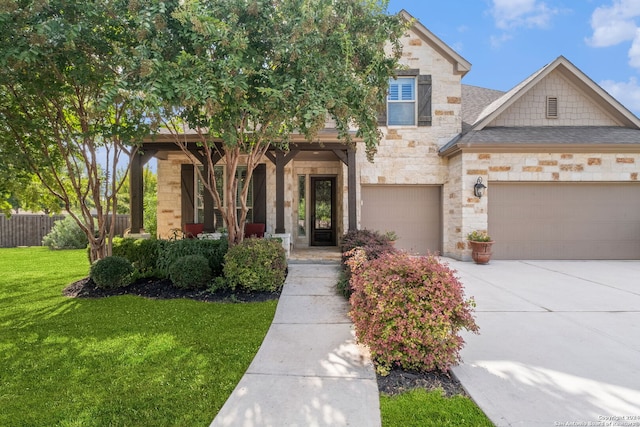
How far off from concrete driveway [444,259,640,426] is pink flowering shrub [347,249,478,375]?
361mm

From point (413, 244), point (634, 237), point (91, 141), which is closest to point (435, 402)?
point (91, 141)

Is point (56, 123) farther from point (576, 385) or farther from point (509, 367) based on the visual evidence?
point (576, 385)

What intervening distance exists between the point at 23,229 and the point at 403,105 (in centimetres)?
1670

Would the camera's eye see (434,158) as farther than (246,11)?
Yes

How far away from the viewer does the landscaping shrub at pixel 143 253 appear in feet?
22.5

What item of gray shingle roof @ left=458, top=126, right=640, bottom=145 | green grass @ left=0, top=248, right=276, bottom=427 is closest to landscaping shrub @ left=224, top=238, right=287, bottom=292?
green grass @ left=0, top=248, right=276, bottom=427

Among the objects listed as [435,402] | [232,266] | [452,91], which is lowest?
[435,402]

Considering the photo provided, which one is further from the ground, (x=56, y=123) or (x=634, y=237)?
(x=56, y=123)

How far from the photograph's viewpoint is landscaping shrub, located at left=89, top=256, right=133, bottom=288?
593cm

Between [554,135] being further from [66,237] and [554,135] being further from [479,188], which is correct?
[66,237]

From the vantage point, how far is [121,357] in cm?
337

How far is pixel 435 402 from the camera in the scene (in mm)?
2555

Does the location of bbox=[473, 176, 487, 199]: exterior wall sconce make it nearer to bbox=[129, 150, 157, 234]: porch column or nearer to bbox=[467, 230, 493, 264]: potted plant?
bbox=[467, 230, 493, 264]: potted plant

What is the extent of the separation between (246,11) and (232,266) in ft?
12.8
